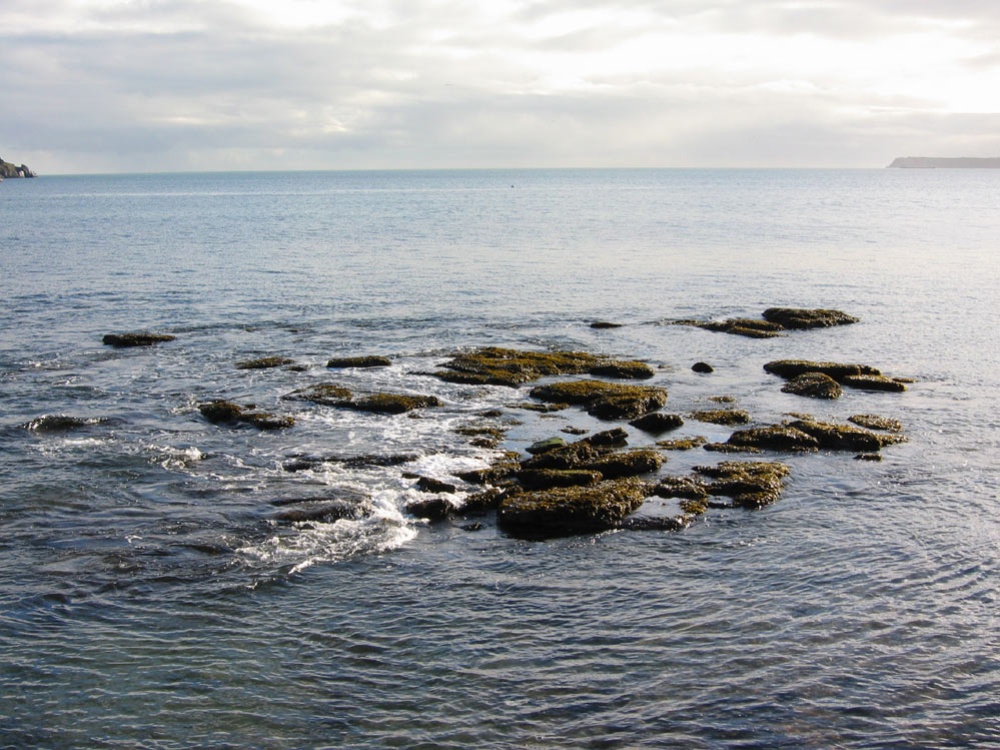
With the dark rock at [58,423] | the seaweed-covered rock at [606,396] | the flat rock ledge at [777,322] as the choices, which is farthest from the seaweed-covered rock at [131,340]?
the flat rock ledge at [777,322]

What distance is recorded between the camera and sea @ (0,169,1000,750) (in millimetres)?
12930

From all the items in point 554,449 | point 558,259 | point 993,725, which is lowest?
point 993,725

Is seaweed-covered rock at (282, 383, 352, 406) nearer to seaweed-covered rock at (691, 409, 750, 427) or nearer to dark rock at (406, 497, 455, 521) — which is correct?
dark rock at (406, 497, 455, 521)

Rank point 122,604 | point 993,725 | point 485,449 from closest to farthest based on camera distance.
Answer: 1. point 993,725
2. point 122,604
3. point 485,449

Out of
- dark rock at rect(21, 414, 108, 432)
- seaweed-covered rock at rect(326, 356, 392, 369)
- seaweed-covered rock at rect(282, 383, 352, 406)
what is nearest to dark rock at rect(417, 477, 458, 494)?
seaweed-covered rock at rect(282, 383, 352, 406)

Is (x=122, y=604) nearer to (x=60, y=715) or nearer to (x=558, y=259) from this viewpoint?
(x=60, y=715)

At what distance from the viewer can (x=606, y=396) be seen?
94.4ft

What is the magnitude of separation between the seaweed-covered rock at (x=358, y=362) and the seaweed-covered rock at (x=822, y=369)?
14392 millimetres

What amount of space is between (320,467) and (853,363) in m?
21.3

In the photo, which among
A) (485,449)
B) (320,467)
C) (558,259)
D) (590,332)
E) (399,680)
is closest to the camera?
(399,680)

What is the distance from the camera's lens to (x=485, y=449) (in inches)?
962

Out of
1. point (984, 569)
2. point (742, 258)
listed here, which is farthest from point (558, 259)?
point (984, 569)

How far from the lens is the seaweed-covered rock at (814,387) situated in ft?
99.0

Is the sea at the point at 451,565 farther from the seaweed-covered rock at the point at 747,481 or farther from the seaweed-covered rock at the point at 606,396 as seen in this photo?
the seaweed-covered rock at the point at 606,396
